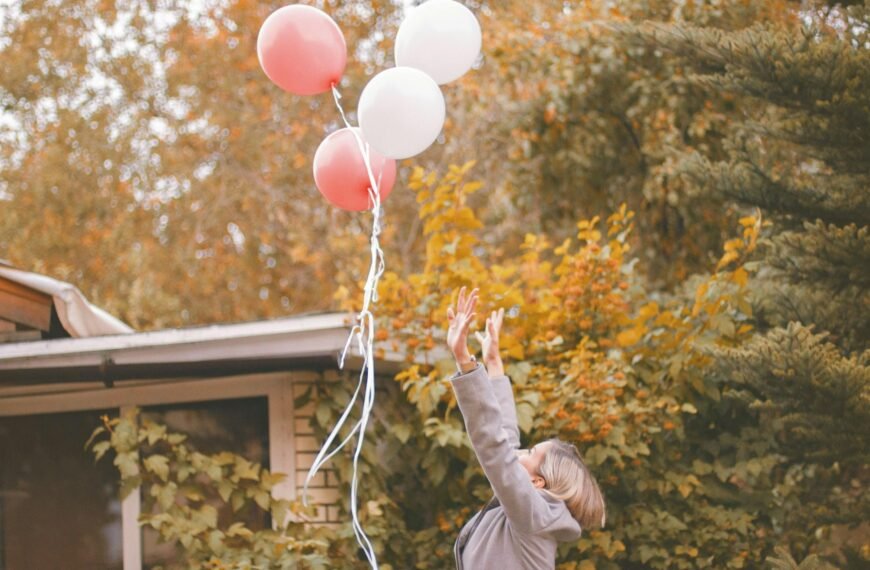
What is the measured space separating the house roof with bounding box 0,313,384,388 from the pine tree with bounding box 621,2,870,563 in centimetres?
208

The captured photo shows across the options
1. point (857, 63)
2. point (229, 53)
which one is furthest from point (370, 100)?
point (229, 53)

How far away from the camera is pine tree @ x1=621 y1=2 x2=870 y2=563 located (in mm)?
5168

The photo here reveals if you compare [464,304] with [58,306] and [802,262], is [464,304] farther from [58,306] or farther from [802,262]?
[58,306]

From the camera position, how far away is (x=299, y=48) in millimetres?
3996

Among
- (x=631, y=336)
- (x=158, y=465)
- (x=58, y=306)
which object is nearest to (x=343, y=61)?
(x=158, y=465)

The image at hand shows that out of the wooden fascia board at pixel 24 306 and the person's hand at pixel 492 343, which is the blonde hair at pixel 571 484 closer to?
the person's hand at pixel 492 343

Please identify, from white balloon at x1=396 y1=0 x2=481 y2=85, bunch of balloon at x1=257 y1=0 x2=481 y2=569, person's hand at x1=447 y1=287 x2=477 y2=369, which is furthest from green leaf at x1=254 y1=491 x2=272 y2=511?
person's hand at x1=447 y1=287 x2=477 y2=369

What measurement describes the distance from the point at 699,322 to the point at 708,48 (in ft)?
5.03

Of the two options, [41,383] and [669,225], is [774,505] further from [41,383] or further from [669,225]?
[669,225]

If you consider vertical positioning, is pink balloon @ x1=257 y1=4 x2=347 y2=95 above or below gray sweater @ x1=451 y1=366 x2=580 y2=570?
above

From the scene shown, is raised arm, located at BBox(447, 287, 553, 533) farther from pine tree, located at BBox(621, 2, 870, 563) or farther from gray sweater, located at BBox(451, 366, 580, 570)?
pine tree, located at BBox(621, 2, 870, 563)

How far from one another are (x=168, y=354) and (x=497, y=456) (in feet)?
8.73

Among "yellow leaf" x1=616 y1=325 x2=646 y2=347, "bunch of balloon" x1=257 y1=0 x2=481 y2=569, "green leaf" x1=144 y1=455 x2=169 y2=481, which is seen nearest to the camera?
"bunch of balloon" x1=257 y1=0 x2=481 y2=569

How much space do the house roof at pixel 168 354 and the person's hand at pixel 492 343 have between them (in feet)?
5.72
